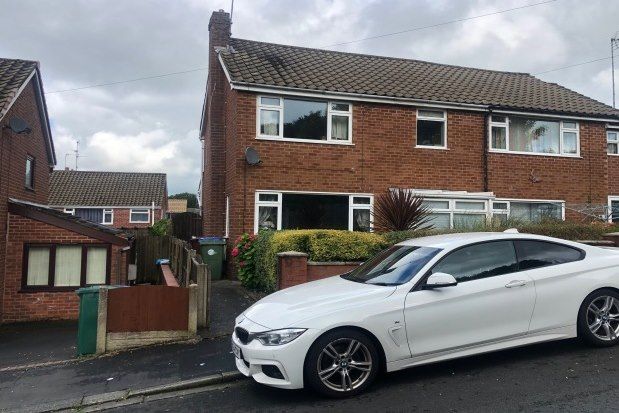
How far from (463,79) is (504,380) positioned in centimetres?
1392

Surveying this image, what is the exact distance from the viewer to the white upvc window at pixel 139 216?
3572cm

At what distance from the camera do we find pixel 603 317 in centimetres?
539

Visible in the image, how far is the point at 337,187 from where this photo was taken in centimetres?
1330

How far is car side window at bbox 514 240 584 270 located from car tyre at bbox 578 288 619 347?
1.50 feet

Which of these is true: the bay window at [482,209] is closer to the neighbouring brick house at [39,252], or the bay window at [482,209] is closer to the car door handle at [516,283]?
the car door handle at [516,283]

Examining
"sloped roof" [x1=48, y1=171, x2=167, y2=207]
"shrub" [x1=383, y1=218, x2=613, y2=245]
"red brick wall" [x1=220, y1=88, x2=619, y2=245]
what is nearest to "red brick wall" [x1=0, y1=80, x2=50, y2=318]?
"red brick wall" [x1=220, y1=88, x2=619, y2=245]

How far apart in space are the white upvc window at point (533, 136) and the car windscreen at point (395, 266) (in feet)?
33.7

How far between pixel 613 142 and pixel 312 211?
11.5 meters

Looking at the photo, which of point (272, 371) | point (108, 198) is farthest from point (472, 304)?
point (108, 198)

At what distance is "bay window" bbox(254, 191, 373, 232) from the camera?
506 inches

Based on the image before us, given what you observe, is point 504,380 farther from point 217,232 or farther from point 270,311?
point 217,232

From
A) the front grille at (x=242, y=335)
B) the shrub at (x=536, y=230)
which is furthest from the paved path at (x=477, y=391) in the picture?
the shrub at (x=536, y=230)

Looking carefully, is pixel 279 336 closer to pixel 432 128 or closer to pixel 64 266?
pixel 64 266

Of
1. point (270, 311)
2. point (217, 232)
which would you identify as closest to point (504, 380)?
point (270, 311)
